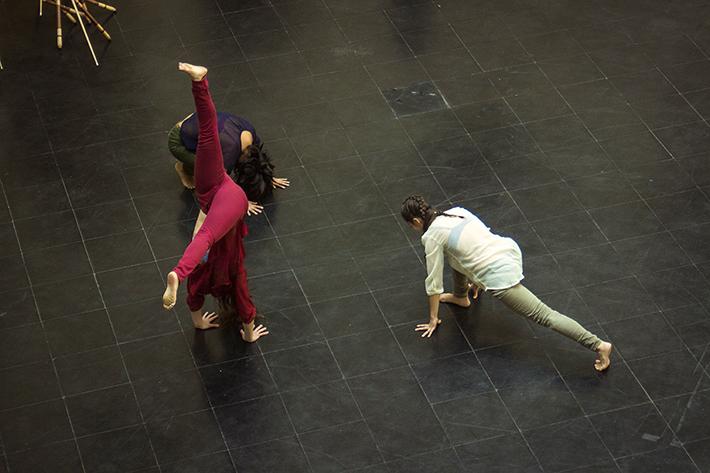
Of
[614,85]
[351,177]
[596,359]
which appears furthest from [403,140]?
[596,359]

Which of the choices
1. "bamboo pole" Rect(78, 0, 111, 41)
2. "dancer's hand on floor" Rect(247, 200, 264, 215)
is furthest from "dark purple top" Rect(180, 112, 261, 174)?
"bamboo pole" Rect(78, 0, 111, 41)

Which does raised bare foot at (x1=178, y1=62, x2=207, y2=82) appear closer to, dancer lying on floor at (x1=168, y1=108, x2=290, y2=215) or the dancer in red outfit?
the dancer in red outfit

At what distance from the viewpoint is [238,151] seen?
7918 mm

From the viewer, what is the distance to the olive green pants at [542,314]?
6953 mm

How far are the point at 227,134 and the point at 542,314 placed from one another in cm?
238

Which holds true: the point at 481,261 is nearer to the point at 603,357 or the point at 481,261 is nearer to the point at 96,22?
the point at 603,357

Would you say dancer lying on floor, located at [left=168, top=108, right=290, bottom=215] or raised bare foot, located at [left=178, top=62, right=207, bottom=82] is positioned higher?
raised bare foot, located at [left=178, top=62, right=207, bottom=82]

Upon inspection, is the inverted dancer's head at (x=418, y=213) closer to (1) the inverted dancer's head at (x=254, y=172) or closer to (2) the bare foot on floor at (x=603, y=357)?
(2) the bare foot on floor at (x=603, y=357)

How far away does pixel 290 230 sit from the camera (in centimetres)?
805

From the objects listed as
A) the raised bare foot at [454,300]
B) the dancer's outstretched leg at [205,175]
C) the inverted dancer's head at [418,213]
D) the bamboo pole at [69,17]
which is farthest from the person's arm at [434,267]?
the bamboo pole at [69,17]

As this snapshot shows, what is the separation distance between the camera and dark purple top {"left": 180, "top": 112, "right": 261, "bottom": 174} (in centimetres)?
784

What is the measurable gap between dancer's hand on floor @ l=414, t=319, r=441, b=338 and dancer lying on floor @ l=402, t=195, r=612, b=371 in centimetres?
31

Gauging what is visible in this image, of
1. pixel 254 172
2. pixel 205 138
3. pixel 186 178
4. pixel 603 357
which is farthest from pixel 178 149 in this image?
pixel 603 357

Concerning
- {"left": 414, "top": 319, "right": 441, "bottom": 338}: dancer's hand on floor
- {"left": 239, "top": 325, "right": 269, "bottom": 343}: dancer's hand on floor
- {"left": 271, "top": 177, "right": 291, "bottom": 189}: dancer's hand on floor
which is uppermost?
{"left": 414, "top": 319, "right": 441, "bottom": 338}: dancer's hand on floor
